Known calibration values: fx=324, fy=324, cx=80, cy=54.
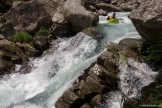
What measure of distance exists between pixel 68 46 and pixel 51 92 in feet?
13.1

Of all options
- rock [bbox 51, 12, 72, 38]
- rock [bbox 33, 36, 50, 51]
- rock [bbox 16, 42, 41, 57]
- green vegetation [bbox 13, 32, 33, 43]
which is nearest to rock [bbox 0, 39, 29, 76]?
rock [bbox 16, 42, 41, 57]

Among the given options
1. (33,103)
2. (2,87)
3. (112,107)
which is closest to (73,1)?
(2,87)

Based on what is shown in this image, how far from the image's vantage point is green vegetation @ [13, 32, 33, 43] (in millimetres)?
16972

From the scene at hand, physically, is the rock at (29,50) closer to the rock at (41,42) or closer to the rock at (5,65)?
the rock at (41,42)

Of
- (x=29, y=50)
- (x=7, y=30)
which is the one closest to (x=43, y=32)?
(x=29, y=50)

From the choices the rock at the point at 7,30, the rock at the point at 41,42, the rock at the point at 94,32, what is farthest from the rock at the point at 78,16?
the rock at the point at 7,30

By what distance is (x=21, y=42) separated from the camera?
672 inches

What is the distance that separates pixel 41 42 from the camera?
641 inches

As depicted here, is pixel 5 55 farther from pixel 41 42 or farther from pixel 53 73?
pixel 53 73

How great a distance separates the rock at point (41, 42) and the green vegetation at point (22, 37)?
1.70ft

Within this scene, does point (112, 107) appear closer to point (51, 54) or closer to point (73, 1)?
point (51, 54)

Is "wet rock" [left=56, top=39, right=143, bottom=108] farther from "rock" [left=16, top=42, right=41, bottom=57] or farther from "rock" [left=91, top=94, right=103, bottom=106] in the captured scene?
"rock" [left=16, top=42, right=41, bottom=57]

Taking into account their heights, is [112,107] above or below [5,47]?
above

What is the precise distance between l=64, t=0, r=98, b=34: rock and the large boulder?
242 inches
